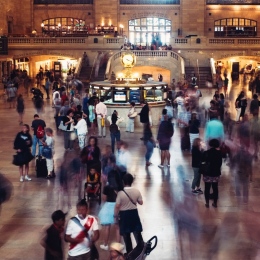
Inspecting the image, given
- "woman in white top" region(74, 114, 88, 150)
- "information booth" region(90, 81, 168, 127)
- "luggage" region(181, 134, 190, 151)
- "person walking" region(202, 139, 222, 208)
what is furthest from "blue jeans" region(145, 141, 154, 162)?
"information booth" region(90, 81, 168, 127)

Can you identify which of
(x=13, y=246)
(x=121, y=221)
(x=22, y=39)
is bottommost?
(x=13, y=246)

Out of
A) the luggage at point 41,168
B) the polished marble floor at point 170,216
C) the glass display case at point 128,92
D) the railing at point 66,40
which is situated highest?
the railing at point 66,40

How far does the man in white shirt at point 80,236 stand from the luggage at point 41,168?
6797mm

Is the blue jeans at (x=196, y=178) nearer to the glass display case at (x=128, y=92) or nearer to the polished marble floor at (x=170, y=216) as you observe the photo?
the polished marble floor at (x=170, y=216)

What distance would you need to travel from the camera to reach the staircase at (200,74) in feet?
128

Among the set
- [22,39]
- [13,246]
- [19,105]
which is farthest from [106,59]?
[13,246]

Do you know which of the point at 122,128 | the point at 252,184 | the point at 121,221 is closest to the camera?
the point at 121,221

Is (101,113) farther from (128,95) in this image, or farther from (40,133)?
(40,133)

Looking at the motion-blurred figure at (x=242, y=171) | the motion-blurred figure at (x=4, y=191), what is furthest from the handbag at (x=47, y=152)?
the motion-blurred figure at (x=242, y=171)

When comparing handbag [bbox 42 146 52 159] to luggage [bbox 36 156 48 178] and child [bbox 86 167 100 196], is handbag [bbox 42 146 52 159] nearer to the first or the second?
luggage [bbox 36 156 48 178]

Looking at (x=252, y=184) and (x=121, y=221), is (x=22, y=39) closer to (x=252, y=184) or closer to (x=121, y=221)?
(x=252, y=184)

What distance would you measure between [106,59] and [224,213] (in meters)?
30.9

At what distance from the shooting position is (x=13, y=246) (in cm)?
982

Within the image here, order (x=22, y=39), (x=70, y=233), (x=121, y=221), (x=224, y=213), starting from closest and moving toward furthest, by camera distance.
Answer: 1. (x=70, y=233)
2. (x=121, y=221)
3. (x=224, y=213)
4. (x=22, y=39)
